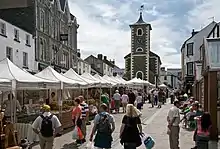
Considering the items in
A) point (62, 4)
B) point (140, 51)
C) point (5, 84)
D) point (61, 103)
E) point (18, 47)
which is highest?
point (62, 4)

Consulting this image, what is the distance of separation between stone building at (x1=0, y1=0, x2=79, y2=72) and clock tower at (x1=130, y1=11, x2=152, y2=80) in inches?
906

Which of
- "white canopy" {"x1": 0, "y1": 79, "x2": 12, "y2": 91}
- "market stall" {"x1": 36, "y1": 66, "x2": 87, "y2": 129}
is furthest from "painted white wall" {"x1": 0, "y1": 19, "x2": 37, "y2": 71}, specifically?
Answer: "white canopy" {"x1": 0, "y1": 79, "x2": 12, "y2": 91}

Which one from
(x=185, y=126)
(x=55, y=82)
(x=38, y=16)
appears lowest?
(x=185, y=126)

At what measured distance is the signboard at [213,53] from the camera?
1248 centimetres

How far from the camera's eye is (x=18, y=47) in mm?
31703

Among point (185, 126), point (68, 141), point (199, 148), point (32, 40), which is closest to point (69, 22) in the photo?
point (32, 40)

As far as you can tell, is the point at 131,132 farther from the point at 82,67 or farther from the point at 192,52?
the point at 82,67

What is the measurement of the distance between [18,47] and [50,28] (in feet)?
35.7

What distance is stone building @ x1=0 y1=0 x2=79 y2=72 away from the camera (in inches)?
1447

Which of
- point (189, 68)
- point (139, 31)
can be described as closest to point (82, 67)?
point (189, 68)

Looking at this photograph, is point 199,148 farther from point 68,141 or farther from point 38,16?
point 38,16

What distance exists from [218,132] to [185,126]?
13.6 ft

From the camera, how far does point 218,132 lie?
1362 centimetres

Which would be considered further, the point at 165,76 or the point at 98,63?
the point at 165,76
